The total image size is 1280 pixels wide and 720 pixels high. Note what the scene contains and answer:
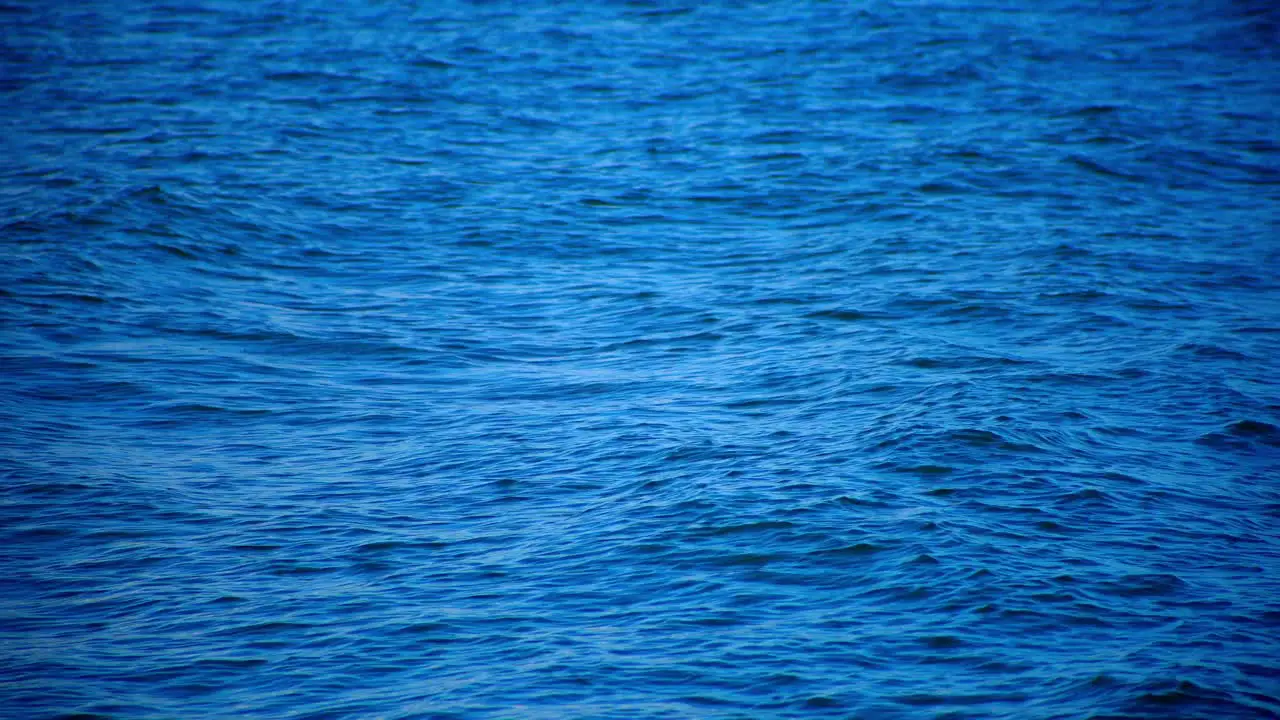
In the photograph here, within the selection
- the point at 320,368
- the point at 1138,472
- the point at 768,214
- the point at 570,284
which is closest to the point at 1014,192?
the point at 768,214

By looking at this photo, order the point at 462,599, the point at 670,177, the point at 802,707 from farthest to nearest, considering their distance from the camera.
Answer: the point at 670,177 → the point at 462,599 → the point at 802,707

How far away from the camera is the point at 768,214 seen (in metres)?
18.3

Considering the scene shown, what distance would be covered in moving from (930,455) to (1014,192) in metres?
9.14

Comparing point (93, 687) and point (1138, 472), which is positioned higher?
point (93, 687)

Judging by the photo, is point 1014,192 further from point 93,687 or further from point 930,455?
point 93,687

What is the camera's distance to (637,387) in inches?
487

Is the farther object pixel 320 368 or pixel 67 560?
pixel 320 368

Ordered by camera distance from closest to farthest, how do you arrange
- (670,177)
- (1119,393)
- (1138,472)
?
(1138,472), (1119,393), (670,177)

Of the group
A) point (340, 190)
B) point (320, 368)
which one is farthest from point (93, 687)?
point (340, 190)

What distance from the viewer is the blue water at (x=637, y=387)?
7.75 meters

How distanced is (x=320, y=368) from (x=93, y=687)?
561cm

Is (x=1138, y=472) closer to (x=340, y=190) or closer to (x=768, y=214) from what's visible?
(x=768, y=214)

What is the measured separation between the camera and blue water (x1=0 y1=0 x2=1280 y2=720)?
775 cm

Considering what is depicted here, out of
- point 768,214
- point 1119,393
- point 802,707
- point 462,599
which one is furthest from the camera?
point 768,214
